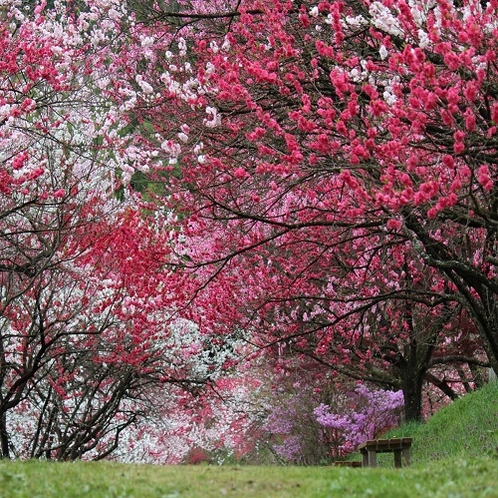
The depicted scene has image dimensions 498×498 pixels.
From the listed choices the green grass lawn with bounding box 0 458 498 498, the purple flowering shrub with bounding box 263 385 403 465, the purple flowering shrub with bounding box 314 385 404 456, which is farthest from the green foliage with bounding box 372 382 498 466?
the green grass lawn with bounding box 0 458 498 498

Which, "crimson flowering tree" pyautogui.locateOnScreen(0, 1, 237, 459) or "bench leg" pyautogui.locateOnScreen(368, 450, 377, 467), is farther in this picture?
"crimson flowering tree" pyautogui.locateOnScreen(0, 1, 237, 459)

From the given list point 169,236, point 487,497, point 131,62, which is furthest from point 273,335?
point 487,497

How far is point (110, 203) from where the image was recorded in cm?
1666

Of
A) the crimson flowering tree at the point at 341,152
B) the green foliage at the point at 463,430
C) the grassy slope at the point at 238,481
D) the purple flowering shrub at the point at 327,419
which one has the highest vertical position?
the crimson flowering tree at the point at 341,152

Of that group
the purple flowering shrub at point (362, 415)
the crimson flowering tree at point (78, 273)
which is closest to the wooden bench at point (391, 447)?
the crimson flowering tree at point (78, 273)

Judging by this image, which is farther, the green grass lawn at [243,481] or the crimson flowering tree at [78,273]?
the crimson flowering tree at [78,273]

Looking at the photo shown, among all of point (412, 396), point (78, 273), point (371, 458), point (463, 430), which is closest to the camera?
point (371, 458)

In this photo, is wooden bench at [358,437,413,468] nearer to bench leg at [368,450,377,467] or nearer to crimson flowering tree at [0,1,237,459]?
bench leg at [368,450,377,467]

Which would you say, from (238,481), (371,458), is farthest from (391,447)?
(238,481)

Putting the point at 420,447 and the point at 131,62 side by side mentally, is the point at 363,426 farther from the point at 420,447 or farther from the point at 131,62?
the point at 131,62

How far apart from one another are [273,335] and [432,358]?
3.45m

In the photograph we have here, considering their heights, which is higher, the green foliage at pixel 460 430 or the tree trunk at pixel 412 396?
the tree trunk at pixel 412 396

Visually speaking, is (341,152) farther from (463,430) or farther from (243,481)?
(463,430)

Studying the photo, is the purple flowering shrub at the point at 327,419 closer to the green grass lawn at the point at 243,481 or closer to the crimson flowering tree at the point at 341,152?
the crimson flowering tree at the point at 341,152
